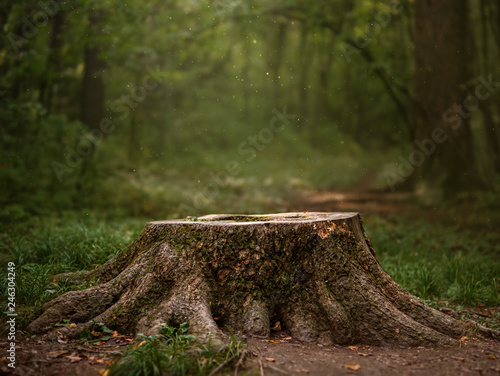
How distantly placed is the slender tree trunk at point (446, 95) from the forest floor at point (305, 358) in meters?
7.06

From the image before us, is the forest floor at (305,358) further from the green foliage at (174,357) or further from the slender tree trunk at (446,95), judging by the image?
the slender tree trunk at (446,95)

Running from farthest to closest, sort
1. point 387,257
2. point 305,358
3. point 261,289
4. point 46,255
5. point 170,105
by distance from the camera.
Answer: point 170,105 → point 387,257 → point 46,255 → point 261,289 → point 305,358

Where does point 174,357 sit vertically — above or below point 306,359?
above

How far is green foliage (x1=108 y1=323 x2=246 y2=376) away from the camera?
2664mm

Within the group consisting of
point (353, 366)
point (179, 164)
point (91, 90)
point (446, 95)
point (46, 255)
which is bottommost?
point (353, 366)

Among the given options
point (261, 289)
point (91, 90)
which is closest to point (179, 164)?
point (91, 90)

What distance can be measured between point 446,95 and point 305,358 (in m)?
9.15

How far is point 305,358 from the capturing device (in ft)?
10.3

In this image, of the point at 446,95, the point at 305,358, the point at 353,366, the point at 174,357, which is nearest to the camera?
the point at 174,357

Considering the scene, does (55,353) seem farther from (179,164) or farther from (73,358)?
(179,164)

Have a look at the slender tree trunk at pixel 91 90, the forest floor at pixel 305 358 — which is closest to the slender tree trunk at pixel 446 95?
the forest floor at pixel 305 358

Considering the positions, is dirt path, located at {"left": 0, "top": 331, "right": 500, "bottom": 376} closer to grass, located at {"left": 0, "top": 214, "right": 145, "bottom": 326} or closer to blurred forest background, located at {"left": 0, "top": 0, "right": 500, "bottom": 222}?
grass, located at {"left": 0, "top": 214, "right": 145, "bottom": 326}

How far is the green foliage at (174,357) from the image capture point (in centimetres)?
266

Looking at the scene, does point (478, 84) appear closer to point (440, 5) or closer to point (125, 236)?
point (440, 5)
